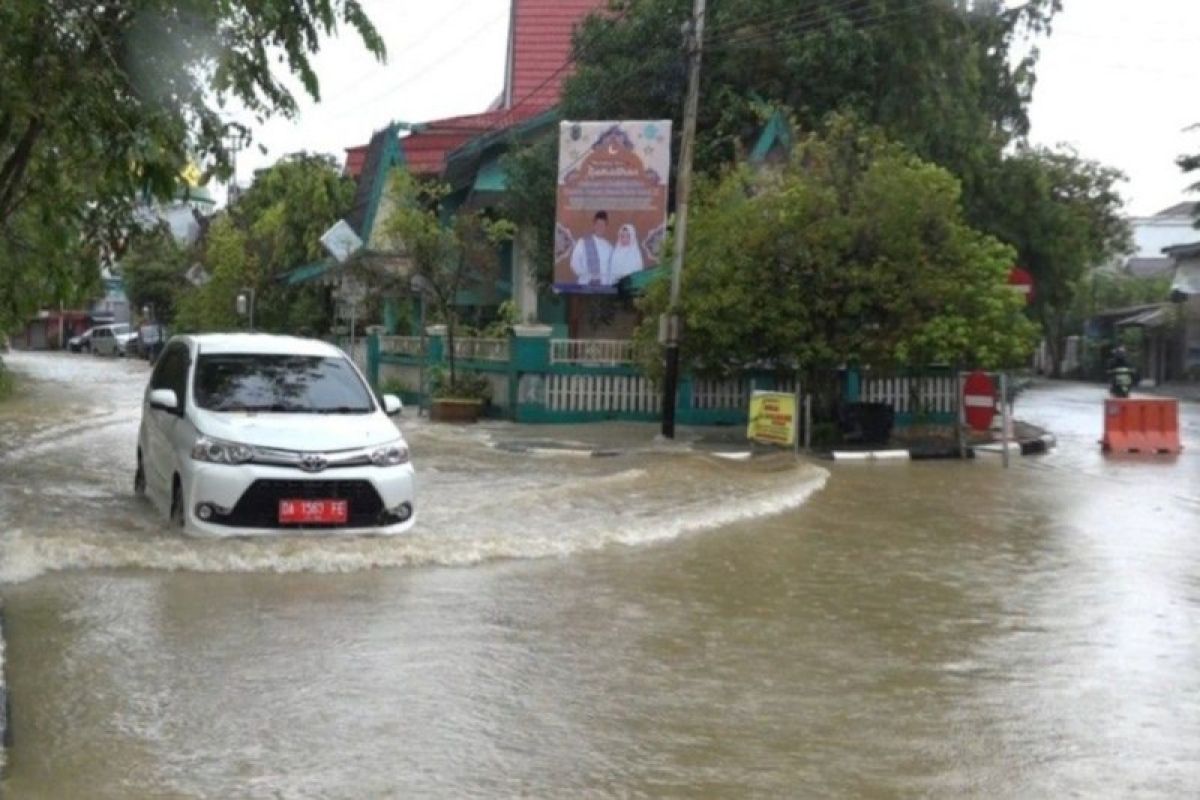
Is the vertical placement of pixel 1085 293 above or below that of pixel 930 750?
above

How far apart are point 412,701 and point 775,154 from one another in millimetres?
21377

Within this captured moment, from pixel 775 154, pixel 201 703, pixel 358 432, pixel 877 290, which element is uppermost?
pixel 775 154

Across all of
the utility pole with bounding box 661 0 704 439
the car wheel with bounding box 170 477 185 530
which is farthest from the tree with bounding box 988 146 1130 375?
the car wheel with bounding box 170 477 185 530

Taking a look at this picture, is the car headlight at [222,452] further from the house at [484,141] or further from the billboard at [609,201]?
the house at [484,141]

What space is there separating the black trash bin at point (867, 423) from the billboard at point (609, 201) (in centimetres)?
454

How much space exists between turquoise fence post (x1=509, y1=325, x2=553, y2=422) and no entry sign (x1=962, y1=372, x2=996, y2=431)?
7132mm

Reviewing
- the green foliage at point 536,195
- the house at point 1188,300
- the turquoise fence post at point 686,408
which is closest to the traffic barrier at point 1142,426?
the turquoise fence post at point 686,408

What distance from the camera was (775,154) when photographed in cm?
2720

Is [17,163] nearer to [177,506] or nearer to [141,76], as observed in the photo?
[141,76]

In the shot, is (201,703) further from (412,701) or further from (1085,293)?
(1085,293)

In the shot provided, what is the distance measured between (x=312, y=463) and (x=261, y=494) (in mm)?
425

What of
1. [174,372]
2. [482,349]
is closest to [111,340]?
[482,349]

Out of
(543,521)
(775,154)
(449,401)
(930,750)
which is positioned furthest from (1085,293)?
(930,750)

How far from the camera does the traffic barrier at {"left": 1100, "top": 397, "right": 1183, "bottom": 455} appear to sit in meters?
22.3
